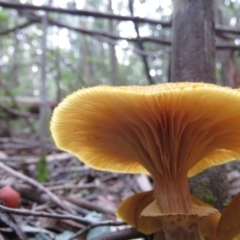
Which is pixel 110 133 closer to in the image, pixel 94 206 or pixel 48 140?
pixel 94 206

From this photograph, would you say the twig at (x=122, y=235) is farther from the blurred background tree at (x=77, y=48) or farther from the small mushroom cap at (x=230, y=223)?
the blurred background tree at (x=77, y=48)

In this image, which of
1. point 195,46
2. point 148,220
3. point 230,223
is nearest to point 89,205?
point 148,220

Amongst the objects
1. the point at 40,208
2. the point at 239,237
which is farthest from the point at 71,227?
the point at 239,237

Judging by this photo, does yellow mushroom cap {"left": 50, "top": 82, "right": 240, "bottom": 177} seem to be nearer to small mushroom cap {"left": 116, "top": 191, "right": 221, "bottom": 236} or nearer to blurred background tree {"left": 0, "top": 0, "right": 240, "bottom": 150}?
small mushroom cap {"left": 116, "top": 191, "right": 221, "bottom": 236}

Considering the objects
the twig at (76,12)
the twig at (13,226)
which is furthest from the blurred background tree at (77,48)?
the twig at (13,226)

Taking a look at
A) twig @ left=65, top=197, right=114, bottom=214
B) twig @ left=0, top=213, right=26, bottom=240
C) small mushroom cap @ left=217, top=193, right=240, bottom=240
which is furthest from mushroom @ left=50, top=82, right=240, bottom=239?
twig @ left=65, top=197, right=114, bottom=214

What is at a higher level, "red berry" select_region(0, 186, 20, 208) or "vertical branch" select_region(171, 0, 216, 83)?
"vertical branch" select_region(171, 0, 216, 83)
